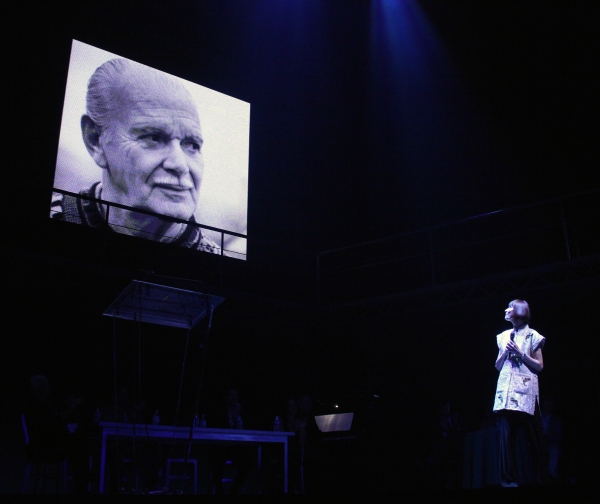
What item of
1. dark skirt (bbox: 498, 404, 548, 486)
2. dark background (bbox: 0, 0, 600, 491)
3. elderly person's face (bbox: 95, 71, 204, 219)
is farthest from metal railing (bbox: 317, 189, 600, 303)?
dark skirt (bbox: 498, 404, 548, 486)

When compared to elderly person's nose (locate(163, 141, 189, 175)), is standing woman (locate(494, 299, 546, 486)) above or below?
below

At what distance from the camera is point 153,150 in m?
7.89

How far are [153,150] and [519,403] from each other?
5599 mm

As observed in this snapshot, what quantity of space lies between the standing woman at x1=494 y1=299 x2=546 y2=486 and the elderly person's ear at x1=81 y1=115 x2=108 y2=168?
212 inches

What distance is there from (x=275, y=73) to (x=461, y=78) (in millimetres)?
2812

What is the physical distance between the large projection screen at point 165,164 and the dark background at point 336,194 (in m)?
0.27

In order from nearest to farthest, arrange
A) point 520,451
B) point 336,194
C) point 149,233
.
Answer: point 520,451 < point 149,233 < point 336,194

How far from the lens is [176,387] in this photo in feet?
27.6

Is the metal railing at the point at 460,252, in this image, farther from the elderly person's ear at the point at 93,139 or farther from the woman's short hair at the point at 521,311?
the woman's short hair at the point at 521,311

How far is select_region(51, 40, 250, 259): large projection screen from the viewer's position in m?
7.45

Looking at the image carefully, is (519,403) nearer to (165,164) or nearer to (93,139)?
(165,164)

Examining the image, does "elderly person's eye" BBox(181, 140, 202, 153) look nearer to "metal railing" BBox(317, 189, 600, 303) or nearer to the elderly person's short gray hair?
the elderly person's short gray hair

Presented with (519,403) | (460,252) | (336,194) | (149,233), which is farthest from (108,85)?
(519,403)

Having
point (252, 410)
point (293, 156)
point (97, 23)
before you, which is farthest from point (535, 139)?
point (97, 23)
